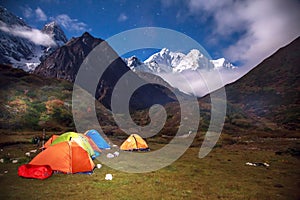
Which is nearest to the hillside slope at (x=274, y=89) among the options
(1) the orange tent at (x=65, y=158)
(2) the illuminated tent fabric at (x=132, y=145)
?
(2) the illuminated tent fabric at (x=132, y=145)

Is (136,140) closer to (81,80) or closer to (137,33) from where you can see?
(137,33)

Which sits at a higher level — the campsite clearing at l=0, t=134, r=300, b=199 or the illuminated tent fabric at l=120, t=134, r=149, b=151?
the illuminated tent fabric at l=120, t=134, r=149, b=151

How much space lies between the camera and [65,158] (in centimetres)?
1391

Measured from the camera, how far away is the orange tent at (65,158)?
540 inches

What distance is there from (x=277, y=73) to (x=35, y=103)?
167m

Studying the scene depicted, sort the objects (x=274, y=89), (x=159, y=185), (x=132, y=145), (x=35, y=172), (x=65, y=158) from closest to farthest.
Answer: (x=159, y=185) < (x=35, y=172) < (x=65, y=158) < (x=132, y=145) < (x=274, y=89)

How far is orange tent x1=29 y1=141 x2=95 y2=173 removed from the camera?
45.0 feet

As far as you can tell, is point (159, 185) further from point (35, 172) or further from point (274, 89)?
point (274, 89)

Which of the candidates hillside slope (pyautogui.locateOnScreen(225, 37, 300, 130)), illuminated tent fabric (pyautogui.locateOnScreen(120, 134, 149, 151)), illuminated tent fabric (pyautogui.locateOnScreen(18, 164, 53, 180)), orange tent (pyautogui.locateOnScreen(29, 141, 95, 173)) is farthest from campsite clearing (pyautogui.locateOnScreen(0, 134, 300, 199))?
hillside slope (pyautogui.locateOnScreen(225, 37, 300, 130))

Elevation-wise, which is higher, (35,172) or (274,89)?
(274,89)

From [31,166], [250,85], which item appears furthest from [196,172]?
[250,85]

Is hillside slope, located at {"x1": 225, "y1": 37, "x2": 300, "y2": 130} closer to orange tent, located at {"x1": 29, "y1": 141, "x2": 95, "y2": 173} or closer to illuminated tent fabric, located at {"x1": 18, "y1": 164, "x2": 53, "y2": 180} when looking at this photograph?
orange tent, located at {"x1": 29, "y1": 141, "x2": 95, "y2": 173}

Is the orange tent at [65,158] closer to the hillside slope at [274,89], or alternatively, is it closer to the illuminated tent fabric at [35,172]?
the illuminated tent fabric at [35,172]

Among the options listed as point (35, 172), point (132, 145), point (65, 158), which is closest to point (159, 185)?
point (65, 158)
